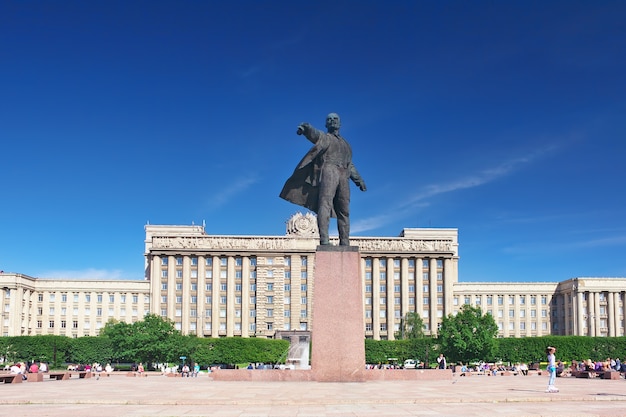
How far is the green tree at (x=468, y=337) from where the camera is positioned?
75000 mm

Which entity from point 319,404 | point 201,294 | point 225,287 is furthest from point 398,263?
point 319,404

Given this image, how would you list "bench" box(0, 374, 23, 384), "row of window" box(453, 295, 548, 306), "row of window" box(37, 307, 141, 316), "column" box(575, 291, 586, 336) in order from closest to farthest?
"bench" box(0, 374, 23, 384) < "column" box(575, 291, 586, 336) < "row of window" box(37, 307, 141, 316) < "row of window" box(453, 295, 548, 306)

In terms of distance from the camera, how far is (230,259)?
113m

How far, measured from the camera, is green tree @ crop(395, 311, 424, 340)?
335ft

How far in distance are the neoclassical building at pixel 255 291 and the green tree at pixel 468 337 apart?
110 feet

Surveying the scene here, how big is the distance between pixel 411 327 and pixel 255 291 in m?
27.0

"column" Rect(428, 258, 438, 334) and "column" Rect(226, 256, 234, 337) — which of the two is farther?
"column" Rect(428, 258, 438, 334)

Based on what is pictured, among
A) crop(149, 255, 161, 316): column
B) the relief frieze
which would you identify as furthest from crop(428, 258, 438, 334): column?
crop(149, 255, 161, 316): column

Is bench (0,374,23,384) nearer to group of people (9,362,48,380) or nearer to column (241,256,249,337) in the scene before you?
group of people (9,362,48,380)

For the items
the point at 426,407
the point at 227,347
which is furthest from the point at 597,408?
the point at 227,347

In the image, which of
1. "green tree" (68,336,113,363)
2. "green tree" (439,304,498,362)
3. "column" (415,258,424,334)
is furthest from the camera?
"column" (415,258,424,334)

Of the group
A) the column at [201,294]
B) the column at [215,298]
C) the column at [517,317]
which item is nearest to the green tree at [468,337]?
the column at [215,298]

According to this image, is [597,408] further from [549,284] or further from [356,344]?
[549,284]

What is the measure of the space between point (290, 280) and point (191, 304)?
56.9 ft
